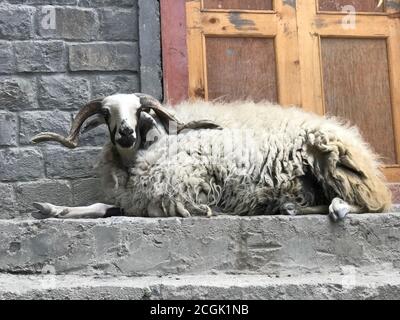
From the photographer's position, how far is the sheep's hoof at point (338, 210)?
14.8 feet

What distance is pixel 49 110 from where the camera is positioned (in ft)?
19.1

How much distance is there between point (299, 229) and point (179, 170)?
88 cm

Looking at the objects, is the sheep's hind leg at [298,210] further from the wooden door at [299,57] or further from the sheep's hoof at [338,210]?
the wooden door at [299,57]

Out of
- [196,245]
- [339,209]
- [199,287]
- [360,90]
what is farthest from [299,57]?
[199,287]

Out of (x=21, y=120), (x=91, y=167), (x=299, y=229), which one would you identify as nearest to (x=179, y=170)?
(x=299, y=229)

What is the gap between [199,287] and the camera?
4031 millimetres

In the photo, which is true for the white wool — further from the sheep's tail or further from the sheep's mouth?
the sheep's mouth

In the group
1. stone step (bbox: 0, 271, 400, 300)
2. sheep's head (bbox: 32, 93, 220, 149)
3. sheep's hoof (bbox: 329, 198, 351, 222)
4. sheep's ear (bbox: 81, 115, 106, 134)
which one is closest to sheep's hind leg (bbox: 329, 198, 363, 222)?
sheep's hoof (bbox: 329, 198, 351, 222)

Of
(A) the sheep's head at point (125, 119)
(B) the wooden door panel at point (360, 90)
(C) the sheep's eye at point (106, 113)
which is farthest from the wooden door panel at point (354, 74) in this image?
(C) the sheep's eye at point (106, 113)

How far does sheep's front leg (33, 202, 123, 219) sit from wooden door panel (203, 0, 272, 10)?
2.06 meters

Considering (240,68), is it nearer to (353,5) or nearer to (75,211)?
(353,5)

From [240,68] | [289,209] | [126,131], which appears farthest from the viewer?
[240,68]

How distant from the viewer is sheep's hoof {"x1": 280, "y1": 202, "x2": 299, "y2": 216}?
15.3 ft

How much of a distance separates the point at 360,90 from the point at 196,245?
252cm
